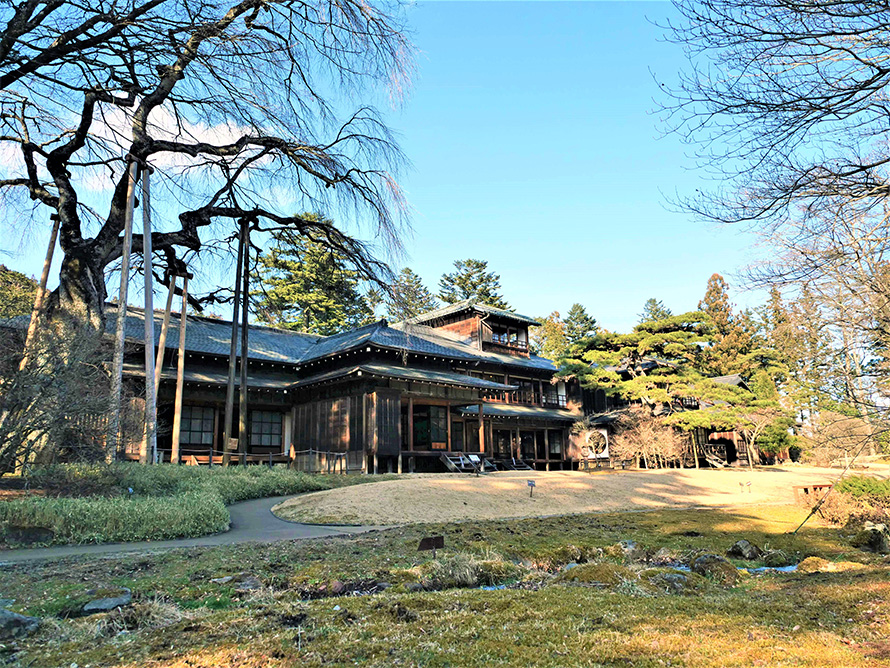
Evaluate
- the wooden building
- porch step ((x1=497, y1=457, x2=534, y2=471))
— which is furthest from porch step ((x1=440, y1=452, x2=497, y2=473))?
porch step ((x1=497, y1=457, x2=534, y2=471))

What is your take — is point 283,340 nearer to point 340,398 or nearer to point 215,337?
point 215,337

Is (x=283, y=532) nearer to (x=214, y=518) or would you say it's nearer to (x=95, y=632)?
(x=214, y=518)

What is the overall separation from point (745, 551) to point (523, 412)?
78.3ft

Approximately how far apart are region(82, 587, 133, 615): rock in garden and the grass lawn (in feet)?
0.36

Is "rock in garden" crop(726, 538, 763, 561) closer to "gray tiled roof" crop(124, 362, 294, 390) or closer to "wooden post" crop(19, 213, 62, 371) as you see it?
"wooden post" crop(19, 213, 62, 371)

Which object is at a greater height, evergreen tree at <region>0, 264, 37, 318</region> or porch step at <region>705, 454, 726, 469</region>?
evergreen tree at <region>0, 264, 37, 318</region>

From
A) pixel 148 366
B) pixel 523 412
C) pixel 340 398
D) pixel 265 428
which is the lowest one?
pixel 265 428

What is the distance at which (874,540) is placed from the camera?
10.3 meters

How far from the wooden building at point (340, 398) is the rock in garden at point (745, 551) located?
38.0 ft

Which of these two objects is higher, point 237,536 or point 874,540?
point 237,536

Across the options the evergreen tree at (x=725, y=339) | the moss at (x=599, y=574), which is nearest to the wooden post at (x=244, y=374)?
the moss at (x=599, y=574)

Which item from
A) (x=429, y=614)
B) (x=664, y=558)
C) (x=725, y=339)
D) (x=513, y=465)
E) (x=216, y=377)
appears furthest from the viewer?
(x=725, y=339)

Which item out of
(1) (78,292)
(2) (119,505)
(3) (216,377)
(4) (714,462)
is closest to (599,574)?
(2) (119,505)

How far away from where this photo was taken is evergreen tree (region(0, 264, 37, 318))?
92.5 ft
